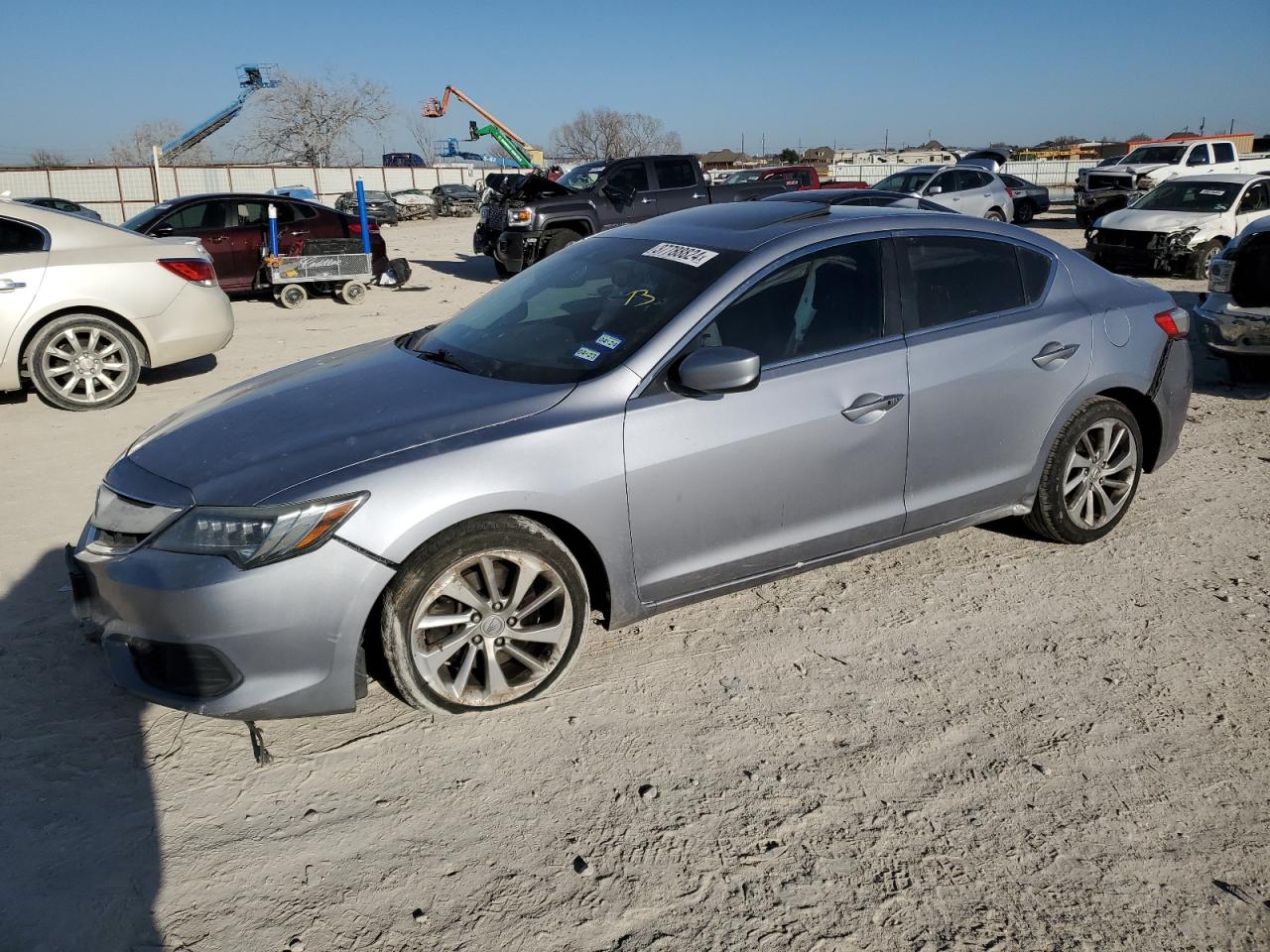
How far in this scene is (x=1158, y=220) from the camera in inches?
551

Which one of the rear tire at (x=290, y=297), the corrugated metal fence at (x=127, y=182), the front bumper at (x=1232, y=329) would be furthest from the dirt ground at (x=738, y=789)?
the corrugated metal fence at (x=127, y=182)

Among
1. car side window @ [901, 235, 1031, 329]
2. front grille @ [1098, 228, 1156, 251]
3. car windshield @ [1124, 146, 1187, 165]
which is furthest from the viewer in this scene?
car windshield @ [1124, 146, 1187, 165]

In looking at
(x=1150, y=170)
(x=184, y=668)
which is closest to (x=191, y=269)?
(x=184, y=668)

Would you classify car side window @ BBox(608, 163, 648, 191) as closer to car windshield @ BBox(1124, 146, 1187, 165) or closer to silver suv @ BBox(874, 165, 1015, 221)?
silver suv @ BBox(874, 165, 1015, 221)

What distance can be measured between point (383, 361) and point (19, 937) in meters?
2.31

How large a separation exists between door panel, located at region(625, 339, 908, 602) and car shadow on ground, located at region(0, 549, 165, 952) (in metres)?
1.74

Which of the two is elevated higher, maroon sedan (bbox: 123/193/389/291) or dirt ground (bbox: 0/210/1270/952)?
maroon sedan (bbox: 123/193/389/291)

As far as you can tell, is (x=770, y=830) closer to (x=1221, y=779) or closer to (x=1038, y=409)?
(x=1221, y=779)

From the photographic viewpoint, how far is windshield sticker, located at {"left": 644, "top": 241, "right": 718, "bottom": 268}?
376 centimetres

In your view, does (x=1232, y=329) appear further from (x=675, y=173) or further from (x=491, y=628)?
(x=675, y=173)

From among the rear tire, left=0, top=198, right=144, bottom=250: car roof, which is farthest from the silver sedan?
the rear tire

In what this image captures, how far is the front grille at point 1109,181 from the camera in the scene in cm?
2189

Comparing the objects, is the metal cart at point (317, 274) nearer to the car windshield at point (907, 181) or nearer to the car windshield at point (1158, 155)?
the car windshield at point (907, 181)

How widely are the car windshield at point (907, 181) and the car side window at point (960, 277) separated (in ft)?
52.9
